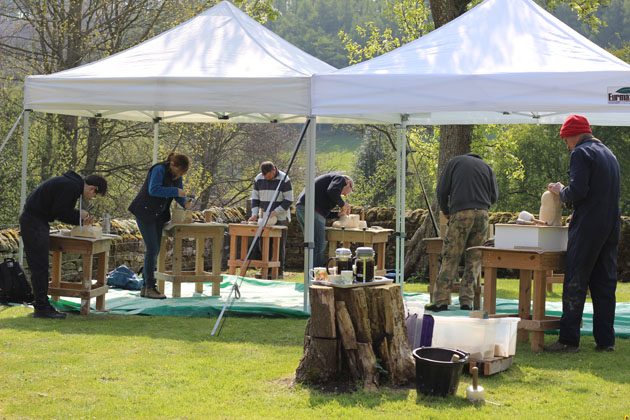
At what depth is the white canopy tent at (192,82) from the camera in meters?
7.42

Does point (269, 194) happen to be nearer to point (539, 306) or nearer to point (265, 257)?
point (265, 257)

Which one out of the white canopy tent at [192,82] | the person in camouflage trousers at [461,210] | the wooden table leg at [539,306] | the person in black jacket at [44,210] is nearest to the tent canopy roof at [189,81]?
the white canopy tent at [192,82]

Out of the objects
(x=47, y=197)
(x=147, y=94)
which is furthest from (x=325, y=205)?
(x=47, y=197)

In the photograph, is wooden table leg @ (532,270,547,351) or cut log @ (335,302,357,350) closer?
cut log @ (335,302,357,350)

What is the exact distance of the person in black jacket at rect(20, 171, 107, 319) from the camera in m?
7.14

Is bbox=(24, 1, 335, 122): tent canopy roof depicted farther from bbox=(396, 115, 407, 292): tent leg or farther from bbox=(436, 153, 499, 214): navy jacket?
bbox=(436, 153, 499, 214): navy jacket

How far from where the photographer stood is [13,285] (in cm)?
783

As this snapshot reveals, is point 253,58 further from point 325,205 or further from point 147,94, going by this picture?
point 325,205

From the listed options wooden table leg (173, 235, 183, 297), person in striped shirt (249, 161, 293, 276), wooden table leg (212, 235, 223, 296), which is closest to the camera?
wooden table leg (173, 235, 183, 297)

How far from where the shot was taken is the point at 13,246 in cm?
888

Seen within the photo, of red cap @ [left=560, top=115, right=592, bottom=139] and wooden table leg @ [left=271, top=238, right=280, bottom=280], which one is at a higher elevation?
red cap @ [left=560, top=115, right=592, bottom=139]

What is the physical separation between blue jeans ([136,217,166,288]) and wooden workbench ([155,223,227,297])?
0.58 feet

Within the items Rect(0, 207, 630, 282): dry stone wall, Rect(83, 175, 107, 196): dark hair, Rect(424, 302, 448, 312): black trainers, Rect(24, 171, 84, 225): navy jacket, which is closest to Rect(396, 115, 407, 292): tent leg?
Rect(424, 302, 448, 312): black trainers

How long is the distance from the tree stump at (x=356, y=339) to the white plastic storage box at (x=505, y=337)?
72 cm
